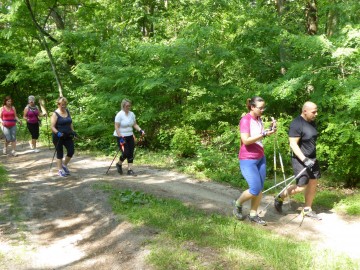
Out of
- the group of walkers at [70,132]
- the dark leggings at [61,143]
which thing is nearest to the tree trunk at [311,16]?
the group of walkers at [70,132]

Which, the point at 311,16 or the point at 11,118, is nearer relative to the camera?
the point at 11,118

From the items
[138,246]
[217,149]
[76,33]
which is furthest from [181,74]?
[138,246]

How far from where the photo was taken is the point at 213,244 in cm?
488

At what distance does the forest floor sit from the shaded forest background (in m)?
1.85

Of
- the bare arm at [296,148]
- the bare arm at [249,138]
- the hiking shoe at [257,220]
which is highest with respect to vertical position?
the bare arm at [249,138]

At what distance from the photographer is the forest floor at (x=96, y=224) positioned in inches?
197

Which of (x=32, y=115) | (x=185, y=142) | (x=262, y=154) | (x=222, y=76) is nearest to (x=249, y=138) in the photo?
(x=262, y=154)

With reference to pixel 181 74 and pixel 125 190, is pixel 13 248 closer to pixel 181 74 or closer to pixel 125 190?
pixel 125 190

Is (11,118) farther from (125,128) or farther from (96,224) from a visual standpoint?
(96,224)

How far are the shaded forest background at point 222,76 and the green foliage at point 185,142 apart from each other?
0.03 metres

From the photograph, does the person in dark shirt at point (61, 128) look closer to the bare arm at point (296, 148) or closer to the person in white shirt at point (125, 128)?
the person in white shirt at point (125, 128)

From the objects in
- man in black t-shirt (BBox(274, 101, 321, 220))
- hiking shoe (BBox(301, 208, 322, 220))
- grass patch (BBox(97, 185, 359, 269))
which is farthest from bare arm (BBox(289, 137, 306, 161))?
grass patch (BBox(97, 185, 359, 269))

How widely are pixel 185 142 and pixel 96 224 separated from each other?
17.7 feet

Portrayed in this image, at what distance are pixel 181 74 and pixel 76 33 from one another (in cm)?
619
